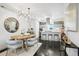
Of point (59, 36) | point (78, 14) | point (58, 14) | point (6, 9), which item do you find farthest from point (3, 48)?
point (78, 14)

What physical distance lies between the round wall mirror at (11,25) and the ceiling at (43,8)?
0.26 m

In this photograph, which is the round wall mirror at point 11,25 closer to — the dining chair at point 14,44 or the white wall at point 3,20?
the white wall at point 3,20

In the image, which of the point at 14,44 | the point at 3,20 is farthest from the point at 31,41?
the point at 3,20

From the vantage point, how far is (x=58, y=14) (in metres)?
2.28

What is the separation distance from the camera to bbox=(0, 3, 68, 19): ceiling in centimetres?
218

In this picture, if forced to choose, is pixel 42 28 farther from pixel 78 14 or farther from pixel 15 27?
pixel 78 14

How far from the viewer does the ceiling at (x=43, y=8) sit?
218 centimetres

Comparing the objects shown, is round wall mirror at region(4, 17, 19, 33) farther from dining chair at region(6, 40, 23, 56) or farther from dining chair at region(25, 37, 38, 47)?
dining chair at region(25, 37, 38, 47)

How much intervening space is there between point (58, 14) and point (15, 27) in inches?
40.5

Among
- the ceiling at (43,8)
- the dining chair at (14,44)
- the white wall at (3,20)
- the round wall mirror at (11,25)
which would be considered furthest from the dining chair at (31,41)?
the ceiling at (43,8)

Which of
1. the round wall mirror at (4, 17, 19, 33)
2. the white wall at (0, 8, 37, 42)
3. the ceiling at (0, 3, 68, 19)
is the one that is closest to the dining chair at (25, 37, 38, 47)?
the white wall at (0, 8, 37, 42)

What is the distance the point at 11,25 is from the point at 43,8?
2.75ft

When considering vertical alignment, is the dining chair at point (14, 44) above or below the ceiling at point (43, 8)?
below

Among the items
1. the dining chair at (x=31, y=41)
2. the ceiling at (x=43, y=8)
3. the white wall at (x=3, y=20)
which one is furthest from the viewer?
the dining chair at (x=31, y=41)
